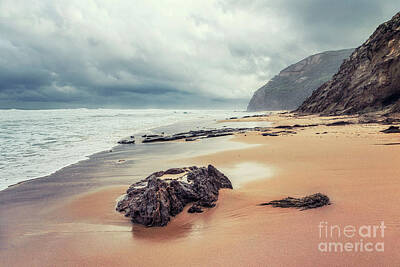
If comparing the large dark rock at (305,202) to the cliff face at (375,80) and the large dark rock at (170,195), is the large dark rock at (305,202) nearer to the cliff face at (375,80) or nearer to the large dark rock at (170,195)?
the large dark rock at (170,195)

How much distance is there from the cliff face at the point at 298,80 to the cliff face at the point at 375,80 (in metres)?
102

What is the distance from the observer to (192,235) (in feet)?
10.1

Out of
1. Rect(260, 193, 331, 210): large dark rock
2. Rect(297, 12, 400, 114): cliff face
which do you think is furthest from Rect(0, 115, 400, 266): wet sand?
Rect(297, 12, 400, 114): cliff face

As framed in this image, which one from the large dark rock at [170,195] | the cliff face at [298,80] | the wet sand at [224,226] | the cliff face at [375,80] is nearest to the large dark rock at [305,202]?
the wet sand at [224,226]

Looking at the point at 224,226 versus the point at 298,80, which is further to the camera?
the point at 298,80

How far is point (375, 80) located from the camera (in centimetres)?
2512

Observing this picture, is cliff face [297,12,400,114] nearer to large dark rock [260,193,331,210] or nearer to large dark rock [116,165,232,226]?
large dark rock [260,193,331,210]

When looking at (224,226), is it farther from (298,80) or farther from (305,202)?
(298,80)

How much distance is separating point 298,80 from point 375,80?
132 meters

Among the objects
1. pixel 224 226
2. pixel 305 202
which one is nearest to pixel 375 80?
pixel 305 202

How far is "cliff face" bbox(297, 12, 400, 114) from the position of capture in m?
23.0

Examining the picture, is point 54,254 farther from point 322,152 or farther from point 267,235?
point 322,152

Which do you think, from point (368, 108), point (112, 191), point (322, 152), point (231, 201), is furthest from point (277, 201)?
point (368, 108)

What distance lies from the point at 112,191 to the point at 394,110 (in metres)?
24.4
